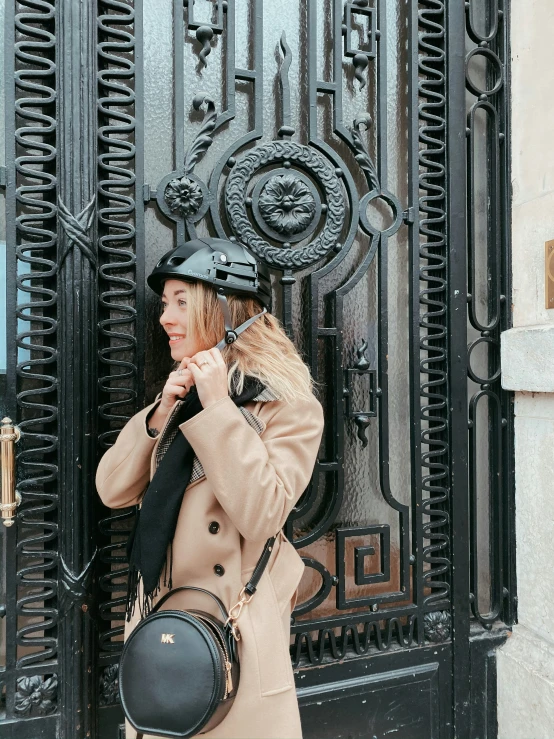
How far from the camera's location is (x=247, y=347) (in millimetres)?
1738

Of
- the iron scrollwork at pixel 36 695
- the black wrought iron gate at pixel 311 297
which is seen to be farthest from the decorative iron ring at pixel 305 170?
the iron scrollwork at pixel 36 695

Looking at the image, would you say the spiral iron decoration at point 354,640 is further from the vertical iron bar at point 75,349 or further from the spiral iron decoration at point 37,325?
the spiral iron decoration at point 37,325

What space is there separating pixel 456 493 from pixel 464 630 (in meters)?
0.65

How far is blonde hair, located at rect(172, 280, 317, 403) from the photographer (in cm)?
→ 166

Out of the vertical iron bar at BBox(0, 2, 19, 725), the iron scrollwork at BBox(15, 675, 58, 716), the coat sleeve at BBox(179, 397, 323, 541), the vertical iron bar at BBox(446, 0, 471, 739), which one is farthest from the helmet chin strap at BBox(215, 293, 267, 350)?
the iron scrollwork at BBox(15, 675, 58, 716)

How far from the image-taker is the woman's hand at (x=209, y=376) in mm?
1517

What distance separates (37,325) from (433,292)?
5.68 feet

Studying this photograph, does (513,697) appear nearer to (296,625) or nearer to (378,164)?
(296,625)

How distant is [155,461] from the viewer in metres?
1.70

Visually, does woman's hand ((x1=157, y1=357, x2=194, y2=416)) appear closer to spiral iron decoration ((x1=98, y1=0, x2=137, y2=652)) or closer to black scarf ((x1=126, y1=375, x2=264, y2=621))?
black scarf ((x1=126, y1=375, x2=264, y2=621))

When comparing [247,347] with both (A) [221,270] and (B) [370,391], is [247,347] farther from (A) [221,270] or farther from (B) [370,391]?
(B) [370,391]

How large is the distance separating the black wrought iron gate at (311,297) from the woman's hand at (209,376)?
0.66 meters

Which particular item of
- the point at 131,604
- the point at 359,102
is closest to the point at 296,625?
the point at 131,604

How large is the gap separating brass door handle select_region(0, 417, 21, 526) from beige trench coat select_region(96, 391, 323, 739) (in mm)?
532
